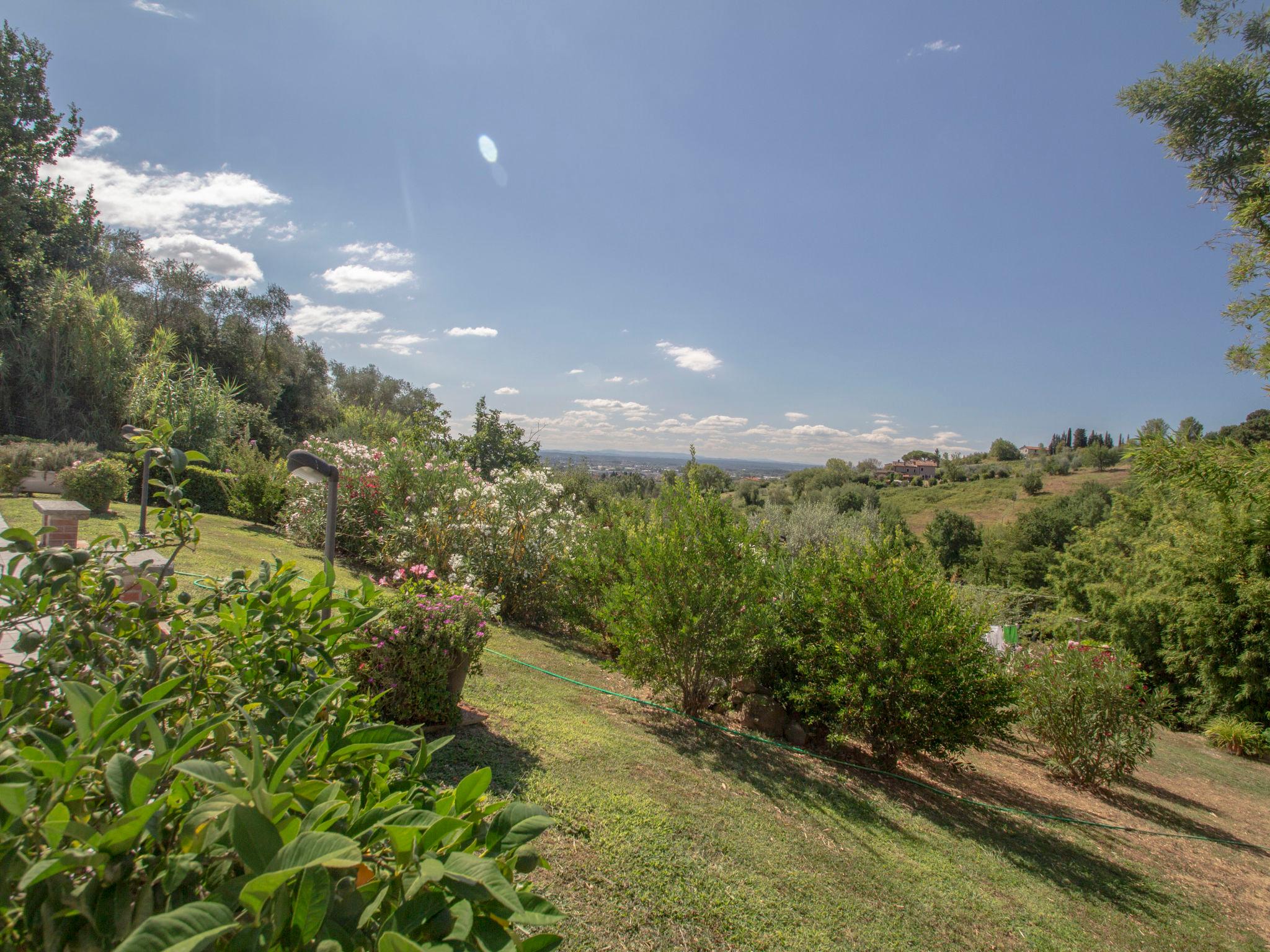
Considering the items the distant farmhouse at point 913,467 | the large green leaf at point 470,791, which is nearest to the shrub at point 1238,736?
the large green leaf at point 470,791

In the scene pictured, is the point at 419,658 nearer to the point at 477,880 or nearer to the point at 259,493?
the point at 477,880

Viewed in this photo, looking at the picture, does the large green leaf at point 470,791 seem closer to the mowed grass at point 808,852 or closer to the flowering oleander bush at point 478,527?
the mowed grass at point 808,852

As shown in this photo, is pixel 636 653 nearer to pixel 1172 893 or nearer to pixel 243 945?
pixel 1172 893

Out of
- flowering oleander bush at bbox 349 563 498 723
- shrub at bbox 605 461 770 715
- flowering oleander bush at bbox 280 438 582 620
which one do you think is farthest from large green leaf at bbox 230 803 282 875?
flowering oleander bush at bbox 280 438 582 620

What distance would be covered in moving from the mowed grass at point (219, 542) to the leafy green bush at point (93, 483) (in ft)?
1.02

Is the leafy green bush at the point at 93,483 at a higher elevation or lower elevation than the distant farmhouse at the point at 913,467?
lower

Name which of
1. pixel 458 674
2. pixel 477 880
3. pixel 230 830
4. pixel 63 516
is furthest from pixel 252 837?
pixel 63 516

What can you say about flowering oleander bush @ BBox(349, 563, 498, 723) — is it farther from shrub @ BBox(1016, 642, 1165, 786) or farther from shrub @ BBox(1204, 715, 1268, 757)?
shrub @ BBox(1204, 715, 1268, 757)

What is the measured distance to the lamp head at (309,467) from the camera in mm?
3336

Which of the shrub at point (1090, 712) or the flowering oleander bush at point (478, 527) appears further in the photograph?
the flowering oleander bush at point (478, 527)

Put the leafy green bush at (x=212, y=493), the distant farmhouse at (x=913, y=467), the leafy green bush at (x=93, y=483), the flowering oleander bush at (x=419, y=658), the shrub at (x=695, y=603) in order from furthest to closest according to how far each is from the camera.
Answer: the distant farmhouse at (x=913, y=467), the leafy green bush at (x=212, y=493), the leafy green bush at (x=93, y=483), the shrub at (x=695, y=603), the flowering oleander bush at (x=419, y=658)

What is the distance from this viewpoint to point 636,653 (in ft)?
18.8

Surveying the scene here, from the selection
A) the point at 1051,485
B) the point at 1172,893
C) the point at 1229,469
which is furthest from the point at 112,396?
the point at 1051,485

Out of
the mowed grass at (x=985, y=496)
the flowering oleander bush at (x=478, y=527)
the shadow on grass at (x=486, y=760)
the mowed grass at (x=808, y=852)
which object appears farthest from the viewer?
the mowed grass at (x=985, y=496)
